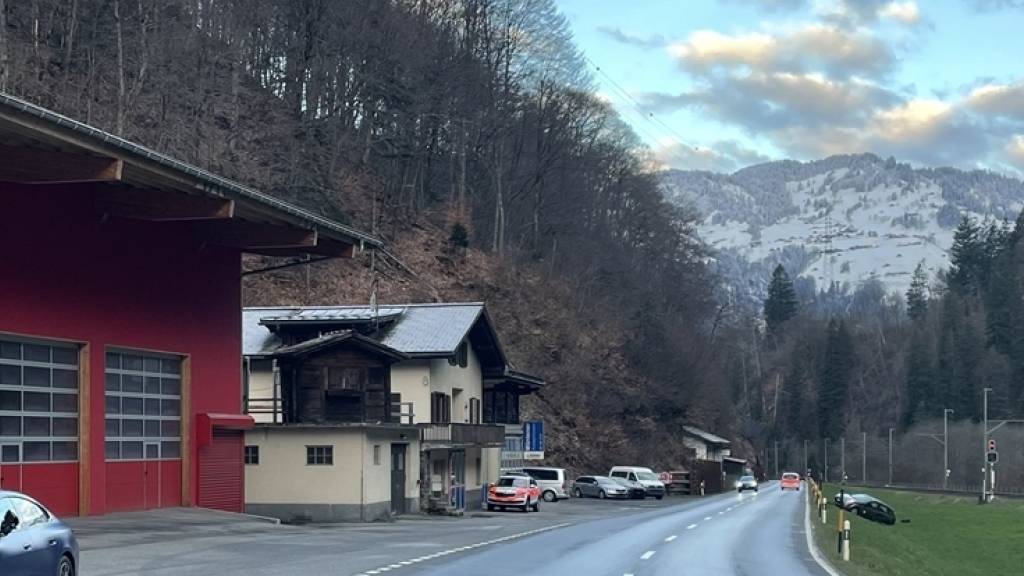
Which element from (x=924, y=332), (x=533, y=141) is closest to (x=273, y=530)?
(x=533, y=141)

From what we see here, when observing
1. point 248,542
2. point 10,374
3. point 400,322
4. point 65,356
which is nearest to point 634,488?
point 400,322

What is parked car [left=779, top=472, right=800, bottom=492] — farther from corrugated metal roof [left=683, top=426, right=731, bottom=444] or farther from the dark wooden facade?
the dark wooden facade

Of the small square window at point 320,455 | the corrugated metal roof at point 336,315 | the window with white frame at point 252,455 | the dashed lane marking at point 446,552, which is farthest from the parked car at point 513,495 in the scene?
the dashed lane marking at point 446,552

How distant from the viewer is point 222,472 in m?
39.4

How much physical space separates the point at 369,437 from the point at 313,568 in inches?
925

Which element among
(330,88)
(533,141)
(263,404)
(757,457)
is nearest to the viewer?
(263,404)

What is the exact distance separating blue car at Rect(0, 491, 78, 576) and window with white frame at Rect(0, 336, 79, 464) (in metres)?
13.4

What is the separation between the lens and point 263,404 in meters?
52.2

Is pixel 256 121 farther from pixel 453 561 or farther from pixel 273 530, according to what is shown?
pixel 453 561

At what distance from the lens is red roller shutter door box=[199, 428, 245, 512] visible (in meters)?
38.4

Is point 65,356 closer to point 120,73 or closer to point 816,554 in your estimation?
point 816,554

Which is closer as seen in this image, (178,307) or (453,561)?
(453,561)

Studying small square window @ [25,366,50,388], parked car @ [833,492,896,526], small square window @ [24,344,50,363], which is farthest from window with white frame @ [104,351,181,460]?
parked car @ [833,492,896,526]

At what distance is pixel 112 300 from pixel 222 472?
7957 millimetres
